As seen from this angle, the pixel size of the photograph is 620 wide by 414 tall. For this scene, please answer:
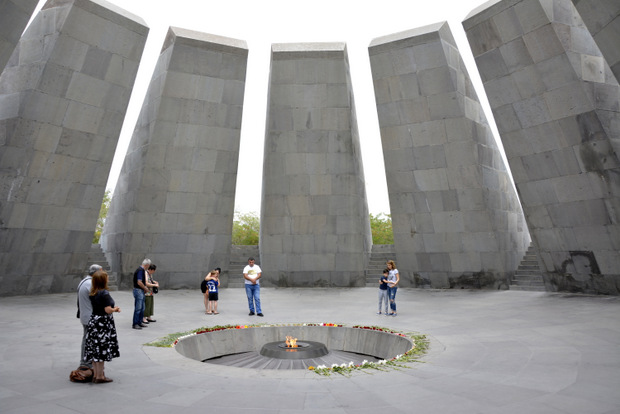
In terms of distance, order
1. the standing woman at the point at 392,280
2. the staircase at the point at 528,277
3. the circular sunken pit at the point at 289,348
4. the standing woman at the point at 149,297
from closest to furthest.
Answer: the circular sunken pit at the point at 289,348
the standing woman at the point at 149,297
the standing woman at the point at 392,280
the staircase at the point at 528,277

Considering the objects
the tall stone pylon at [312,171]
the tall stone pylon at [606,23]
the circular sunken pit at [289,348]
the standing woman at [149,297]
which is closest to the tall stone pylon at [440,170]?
the tall stone pylon at [312,171]

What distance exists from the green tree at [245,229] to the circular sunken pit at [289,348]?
40545 millimetres

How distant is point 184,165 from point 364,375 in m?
15.0

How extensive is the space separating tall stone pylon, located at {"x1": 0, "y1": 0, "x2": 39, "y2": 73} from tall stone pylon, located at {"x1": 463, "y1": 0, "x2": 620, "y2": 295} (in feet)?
46.9

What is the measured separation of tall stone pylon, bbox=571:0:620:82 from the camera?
919cm

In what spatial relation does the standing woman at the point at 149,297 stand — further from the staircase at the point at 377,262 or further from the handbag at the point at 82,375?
the staircase at the point at 377,262

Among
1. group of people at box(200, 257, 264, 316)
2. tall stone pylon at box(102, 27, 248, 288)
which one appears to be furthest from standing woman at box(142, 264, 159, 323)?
tall stone pylon at box(102, 27, 248, 288)

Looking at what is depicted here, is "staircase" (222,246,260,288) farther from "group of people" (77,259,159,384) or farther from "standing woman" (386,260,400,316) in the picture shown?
"group of people" (77,259,159,384)

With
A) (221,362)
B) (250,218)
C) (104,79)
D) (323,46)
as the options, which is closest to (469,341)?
(221,362)

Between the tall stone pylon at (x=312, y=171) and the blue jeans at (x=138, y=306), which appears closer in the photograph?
the blue jeans at (x=138, y=306)

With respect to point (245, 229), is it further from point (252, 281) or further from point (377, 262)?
point (252, 281)

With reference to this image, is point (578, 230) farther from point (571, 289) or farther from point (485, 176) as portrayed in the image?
point (485, 176)

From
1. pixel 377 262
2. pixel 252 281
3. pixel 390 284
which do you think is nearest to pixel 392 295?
pixel 390 284

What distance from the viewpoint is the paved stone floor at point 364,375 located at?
5078 millimetres
